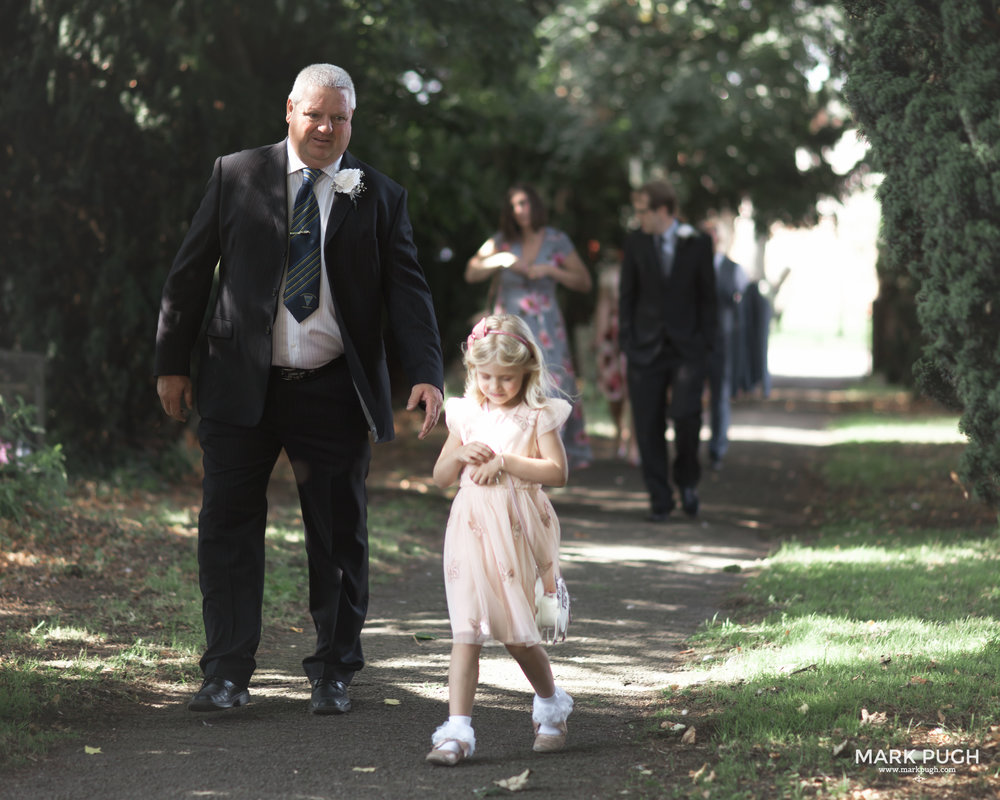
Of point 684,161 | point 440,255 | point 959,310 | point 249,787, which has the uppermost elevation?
point 684,161

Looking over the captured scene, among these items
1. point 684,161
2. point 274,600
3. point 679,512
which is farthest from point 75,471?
point 684,161

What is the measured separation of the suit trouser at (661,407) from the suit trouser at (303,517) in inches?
182

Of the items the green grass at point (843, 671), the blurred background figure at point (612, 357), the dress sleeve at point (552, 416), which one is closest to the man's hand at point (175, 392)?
the dress sleeve at point (552, 416)

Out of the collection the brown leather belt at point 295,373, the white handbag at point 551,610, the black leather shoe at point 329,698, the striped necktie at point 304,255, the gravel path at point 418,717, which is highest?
the striped necktie at point 304,255

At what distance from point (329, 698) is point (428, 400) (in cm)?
114

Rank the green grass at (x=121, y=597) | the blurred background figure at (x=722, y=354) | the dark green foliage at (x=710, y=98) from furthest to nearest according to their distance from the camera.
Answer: the dark green foliage at (x=710, y=98)
the blurred background figure at (x=722, y=354)
the green grass at (x=121, y=597)

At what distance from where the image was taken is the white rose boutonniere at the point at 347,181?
475 cm

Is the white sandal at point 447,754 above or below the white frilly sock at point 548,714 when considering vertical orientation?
below

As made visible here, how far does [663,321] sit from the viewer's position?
30.2 feet

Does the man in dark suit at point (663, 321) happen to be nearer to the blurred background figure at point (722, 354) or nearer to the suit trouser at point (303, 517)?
the blurred background figure at point (722, 354)

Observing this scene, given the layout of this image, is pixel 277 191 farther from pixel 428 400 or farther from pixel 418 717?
pixel 418 717

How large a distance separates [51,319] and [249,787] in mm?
6640

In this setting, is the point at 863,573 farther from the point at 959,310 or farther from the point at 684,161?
the point at 684,161

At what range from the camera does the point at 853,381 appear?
26938 mm
